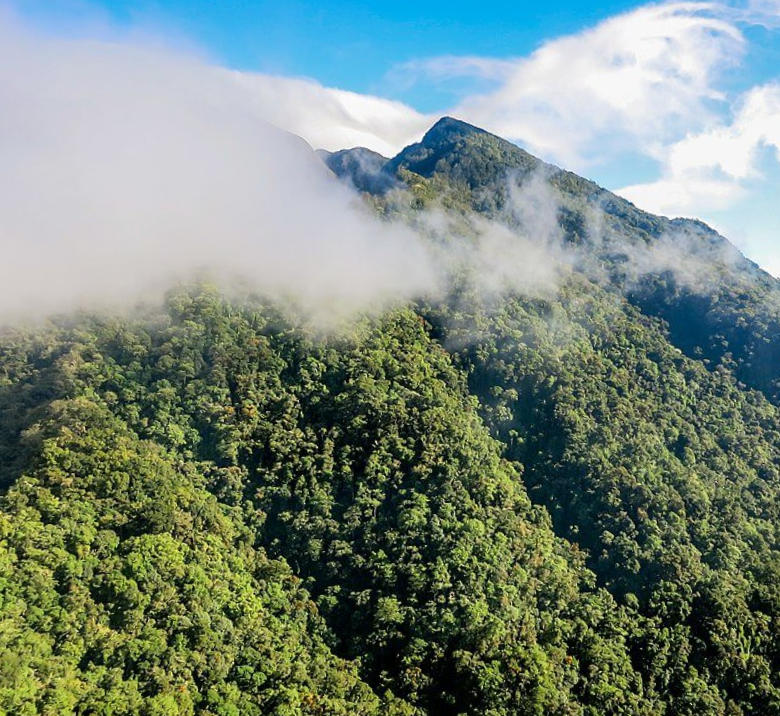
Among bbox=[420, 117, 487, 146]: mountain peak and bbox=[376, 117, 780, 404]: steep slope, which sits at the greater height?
bbox=[420, 117, 487, 146]: mountain peak

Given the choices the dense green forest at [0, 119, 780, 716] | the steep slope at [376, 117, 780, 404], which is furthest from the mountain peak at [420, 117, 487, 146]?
the dense green forest at [0, 119, 780, 716]

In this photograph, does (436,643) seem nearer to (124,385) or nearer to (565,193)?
(124,385)

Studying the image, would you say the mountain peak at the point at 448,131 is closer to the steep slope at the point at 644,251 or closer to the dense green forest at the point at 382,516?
the steep slope at the point at 644,251

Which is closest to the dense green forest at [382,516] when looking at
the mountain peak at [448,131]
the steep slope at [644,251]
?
the steep slope at [644,251]

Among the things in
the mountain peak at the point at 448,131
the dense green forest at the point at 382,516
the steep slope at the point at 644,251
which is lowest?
the dense green forest at the point at 382,516

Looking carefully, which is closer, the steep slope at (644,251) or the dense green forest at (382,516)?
the dense green forest at (382,516)

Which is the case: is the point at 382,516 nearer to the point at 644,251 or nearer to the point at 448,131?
the point at 644,251

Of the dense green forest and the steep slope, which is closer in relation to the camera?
the dense green forest

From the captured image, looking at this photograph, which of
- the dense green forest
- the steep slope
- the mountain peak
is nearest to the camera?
the dense green forest

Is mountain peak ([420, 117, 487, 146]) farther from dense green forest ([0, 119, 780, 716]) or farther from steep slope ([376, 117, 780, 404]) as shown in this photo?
dense green forest ([0, 119, 780, 716])
